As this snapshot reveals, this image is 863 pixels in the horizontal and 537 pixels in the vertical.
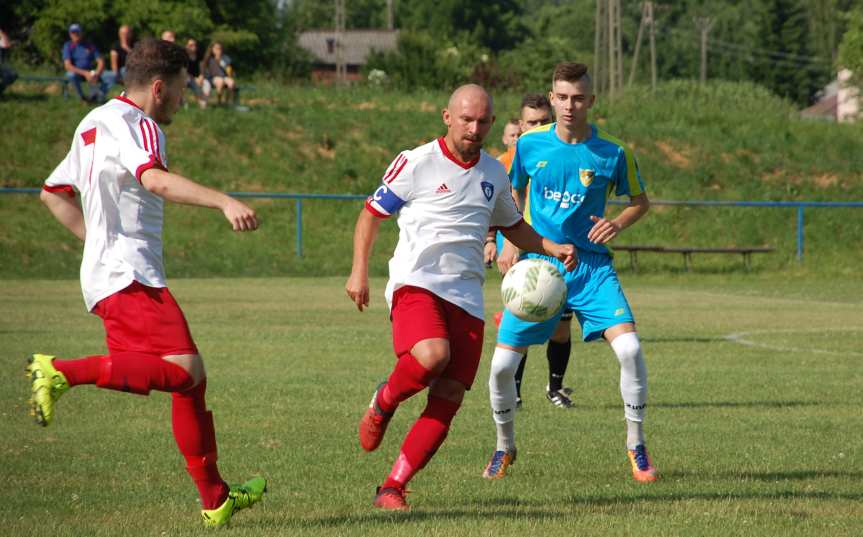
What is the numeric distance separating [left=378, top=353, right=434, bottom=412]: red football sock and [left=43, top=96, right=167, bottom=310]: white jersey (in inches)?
47.1

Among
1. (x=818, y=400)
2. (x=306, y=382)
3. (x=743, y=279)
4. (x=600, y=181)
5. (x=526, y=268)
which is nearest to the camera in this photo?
(x=526, y=268)

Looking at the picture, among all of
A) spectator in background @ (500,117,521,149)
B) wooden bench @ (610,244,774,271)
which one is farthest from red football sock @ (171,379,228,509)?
wooden bench @ (610,244,774,271)

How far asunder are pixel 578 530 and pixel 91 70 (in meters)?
29.1

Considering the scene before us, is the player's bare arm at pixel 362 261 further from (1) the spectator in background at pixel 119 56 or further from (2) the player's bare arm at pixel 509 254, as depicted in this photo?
(1) the spectator in background at pixel 119 56

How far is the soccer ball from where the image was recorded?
6590 mm

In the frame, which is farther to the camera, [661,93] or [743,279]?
[661,93]

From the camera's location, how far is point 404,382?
19.4ft

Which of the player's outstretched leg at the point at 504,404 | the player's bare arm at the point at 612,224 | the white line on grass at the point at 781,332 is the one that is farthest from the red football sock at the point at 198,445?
the white line on grass at the point at 781,332

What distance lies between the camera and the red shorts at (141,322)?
5.31m

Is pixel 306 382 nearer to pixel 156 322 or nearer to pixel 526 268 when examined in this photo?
pixel 526 268

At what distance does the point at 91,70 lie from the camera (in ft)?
106

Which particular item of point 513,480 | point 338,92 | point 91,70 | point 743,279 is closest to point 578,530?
point 513,480

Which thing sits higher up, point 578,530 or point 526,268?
point 526,268

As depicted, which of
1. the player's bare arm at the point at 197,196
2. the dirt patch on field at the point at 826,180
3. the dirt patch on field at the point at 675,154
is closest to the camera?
the player's bare arm at the point at 197,196
